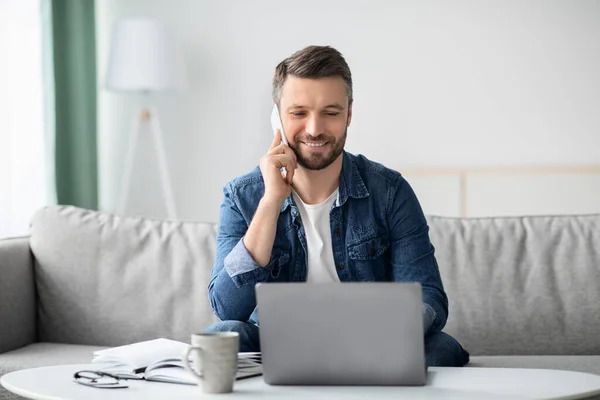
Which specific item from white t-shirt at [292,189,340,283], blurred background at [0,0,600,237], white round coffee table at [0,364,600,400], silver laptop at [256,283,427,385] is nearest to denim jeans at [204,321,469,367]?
white t-shirt at [292,189,340,283]

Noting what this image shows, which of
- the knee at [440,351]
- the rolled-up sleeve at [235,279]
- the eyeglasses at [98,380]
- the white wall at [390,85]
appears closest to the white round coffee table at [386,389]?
the eyeglasses at [98,380]

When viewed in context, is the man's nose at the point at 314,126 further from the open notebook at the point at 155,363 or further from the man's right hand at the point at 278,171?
the open notebook at the point at 155,363

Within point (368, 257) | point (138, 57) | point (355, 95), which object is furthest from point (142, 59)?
point (368, 257)

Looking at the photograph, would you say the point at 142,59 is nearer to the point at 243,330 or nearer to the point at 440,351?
the point at 243,330

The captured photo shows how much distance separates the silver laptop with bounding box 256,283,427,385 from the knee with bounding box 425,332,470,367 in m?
0.46

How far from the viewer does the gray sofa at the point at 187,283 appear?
2.36m

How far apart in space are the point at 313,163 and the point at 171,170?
8.96 feet

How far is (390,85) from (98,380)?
3.12 m

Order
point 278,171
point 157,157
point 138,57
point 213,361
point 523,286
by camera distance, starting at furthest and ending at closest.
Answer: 1. point 157,157
2. point 138,57
3. point 523,286
4. point 278,171
5. point 213,361

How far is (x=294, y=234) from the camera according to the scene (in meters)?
1.99

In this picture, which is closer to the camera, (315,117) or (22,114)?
(315,117)

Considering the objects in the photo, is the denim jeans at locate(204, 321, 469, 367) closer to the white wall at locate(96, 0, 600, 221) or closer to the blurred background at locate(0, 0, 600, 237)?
the blurred background at locate(0, 0, 600, 237)

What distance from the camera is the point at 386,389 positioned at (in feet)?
4.32

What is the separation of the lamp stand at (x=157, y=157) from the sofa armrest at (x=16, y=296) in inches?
71.0
